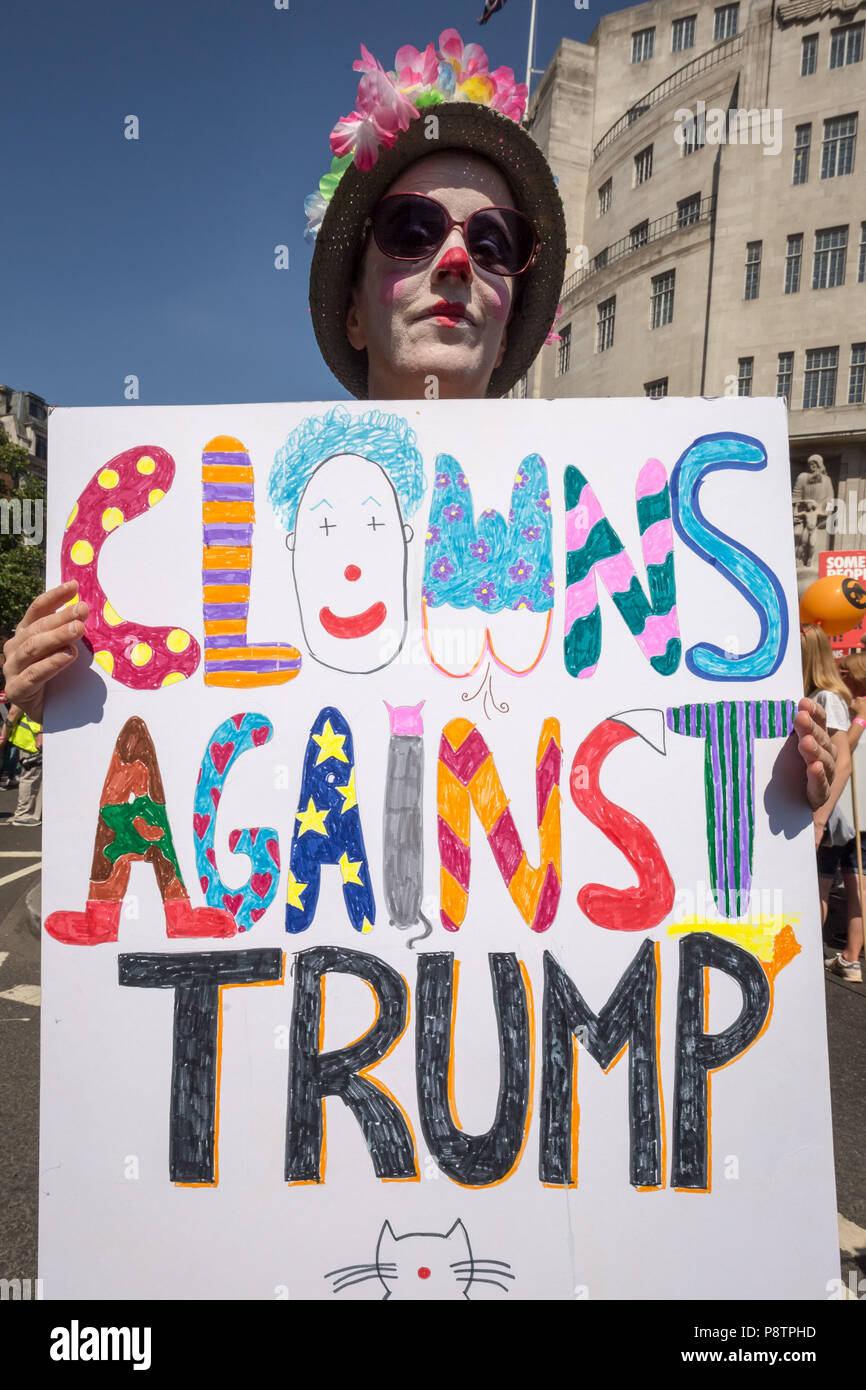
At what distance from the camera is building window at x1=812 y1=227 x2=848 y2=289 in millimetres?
21375

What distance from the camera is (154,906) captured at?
3.94 feet

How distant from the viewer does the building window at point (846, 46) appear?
2095cm

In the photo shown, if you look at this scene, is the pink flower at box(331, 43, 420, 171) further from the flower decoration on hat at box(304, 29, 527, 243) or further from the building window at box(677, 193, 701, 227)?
the building window at box(677, 193, 701, 227)

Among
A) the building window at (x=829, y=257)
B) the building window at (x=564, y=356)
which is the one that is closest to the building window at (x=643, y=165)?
the building window at (x=564, y=356)

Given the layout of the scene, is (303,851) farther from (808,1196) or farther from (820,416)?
(820,416)

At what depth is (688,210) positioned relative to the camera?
940 inches

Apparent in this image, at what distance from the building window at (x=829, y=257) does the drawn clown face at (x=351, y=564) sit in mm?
25516

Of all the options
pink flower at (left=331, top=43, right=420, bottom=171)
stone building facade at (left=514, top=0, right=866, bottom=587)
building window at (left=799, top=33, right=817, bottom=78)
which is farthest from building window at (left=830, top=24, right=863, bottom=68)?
pink flower at (left=331, top=43, right=420, bottom=171)

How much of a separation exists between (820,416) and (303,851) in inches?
990

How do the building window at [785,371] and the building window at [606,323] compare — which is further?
the building window at [606,323]

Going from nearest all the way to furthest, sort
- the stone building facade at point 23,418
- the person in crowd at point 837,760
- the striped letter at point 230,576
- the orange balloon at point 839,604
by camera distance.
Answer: the striped letter at point 230,576 → the orange balloon at point 839,604 → the person in crowd at point 837,760 → the stone building facade at point 23,418

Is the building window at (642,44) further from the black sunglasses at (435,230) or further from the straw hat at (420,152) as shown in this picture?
the black sunglasses at (435,230)

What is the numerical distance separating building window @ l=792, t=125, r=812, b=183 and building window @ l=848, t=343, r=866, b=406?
4.97 m
